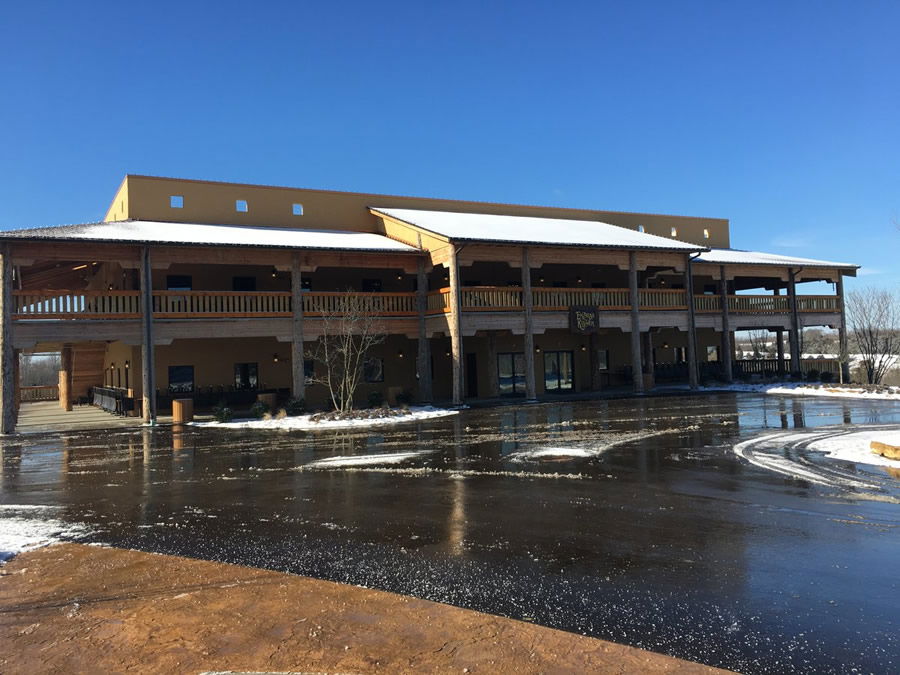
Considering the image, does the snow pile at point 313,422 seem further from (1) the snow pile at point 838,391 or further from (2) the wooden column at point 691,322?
(1) the snow pile at point 838,391

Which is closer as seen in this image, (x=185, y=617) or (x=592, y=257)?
(x=185, y=617)

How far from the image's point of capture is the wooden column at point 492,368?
28.8 meters

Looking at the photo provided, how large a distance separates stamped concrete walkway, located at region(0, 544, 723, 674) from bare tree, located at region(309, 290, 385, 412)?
55.4 feet

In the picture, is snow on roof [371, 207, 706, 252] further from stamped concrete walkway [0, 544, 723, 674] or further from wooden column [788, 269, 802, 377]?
stamped concrete walkway [0, 544, 723, 674]

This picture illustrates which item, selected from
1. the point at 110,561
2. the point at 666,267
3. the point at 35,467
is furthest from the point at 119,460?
the point at 666,267

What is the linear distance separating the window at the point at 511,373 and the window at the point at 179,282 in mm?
14059

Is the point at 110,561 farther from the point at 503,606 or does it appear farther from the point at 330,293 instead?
the point at 330,293

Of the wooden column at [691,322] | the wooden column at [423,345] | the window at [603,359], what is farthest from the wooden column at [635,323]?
the wooden column at [423,345]

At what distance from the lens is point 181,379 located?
2548 centimetres

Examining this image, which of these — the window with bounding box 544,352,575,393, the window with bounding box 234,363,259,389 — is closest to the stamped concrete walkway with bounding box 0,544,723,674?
the window with bounding box 234,363,259,389

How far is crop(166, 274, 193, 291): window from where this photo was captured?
25.5 metres

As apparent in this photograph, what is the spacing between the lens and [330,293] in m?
25.0

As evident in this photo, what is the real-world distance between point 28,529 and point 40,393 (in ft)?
139

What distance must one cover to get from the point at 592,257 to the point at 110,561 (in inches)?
965
